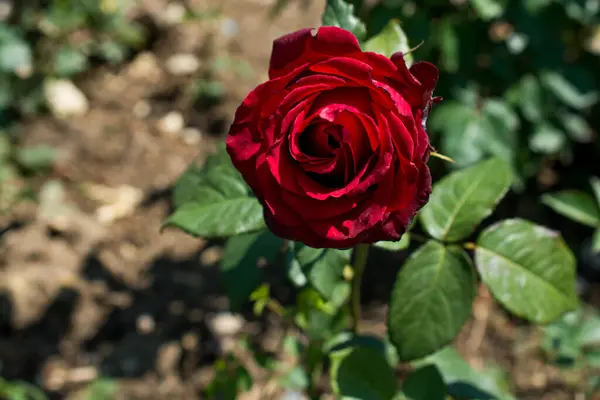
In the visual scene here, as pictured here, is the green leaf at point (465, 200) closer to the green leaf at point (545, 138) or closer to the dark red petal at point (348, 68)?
the dark red petal at point (348, 68)

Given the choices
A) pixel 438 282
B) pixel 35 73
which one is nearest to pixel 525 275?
pixel 438 282

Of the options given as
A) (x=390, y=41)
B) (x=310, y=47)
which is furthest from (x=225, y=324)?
(x=310, y=47)

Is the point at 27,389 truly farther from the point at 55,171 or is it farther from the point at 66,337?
the point at 55,171

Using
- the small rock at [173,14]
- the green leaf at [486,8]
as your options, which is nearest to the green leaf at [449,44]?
the green leaf at [486,8]

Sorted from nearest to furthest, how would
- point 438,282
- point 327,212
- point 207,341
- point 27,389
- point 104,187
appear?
point 327,212 → point 438,282 → point 27,389 → point 207,341 → point 104,187

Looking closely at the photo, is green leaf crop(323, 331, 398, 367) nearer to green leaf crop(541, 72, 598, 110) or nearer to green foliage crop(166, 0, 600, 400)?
green foliage crop(166, 0, 600, 400)

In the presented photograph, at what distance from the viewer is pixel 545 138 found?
2.04 meters

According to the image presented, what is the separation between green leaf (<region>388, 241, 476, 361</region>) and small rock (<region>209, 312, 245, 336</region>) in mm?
1174

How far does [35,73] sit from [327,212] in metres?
2.40

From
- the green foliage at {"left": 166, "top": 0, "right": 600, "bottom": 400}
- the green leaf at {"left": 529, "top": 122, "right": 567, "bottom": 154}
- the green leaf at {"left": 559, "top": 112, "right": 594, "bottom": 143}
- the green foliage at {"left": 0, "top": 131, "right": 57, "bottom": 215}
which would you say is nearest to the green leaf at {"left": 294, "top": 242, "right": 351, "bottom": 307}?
the green foliage at {"left": 166, "top": 0, "right": 600, "bottom": 400}

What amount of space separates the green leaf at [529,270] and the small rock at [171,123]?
1.93 metres

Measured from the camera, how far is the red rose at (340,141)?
71 cm

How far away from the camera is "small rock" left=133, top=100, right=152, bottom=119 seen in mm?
2789

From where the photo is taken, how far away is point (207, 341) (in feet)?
6.64
